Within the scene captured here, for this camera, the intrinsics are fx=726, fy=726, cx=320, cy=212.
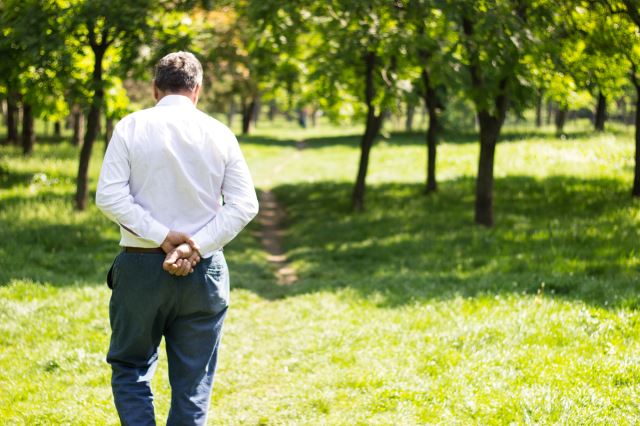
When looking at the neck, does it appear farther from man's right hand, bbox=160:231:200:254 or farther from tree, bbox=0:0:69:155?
tree, bbox=0:0:69:155

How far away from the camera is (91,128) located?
558 inches

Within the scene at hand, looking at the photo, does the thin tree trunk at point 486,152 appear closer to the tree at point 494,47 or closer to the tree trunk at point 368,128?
the tree at point 494,47

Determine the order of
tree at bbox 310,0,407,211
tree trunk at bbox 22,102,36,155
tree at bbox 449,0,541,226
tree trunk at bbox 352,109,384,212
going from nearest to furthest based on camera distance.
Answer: tree at bbox 449,0,541,226
tree at bbox 310,0,407,211
tree trunk at bbox 352,109,384,212
tree trunk at bbox 22,102,36,155

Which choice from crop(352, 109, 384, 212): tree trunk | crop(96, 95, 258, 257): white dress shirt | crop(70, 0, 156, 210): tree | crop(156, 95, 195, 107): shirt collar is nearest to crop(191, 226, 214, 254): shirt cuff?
crop(96, 95, 258, 257): white dress shirt

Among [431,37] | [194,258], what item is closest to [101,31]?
[431,37]

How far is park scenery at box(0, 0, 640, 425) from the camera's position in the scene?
6.08 metres

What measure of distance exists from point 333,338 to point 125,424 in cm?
418

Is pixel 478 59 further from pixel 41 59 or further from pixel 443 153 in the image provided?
pixel 443 153

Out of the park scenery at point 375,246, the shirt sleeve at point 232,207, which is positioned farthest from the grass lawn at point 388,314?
the shirt sleeve at point 232,207

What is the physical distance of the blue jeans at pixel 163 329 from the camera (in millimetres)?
3900

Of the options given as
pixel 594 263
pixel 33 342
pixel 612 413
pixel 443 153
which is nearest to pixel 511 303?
pixel 594 263

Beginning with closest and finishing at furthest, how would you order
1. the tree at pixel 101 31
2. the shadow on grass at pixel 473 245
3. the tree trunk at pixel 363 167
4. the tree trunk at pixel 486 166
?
the shadow on grass at pixel 473 245, the tree at pixel 101 31, the tree trunk at pixel 486 166, the tree trunk at pixel 363 167

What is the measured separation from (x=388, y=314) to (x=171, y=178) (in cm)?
530

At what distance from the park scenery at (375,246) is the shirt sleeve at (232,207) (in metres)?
2.32
